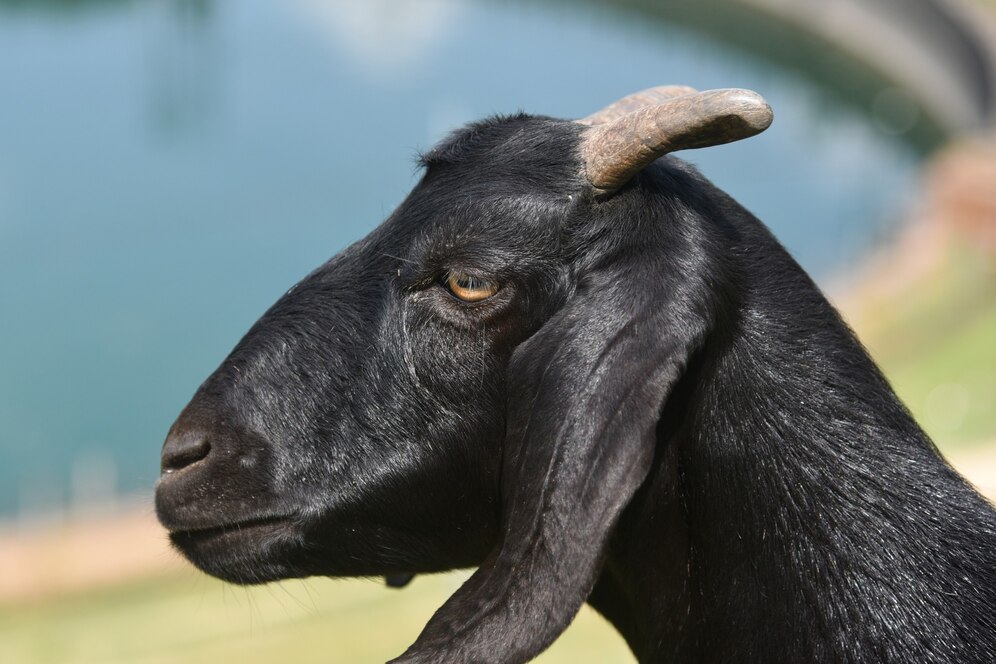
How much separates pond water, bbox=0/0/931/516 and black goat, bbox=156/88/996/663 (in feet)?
40.4

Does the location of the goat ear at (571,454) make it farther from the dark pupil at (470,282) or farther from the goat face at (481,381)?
the dark pupil at (470,282)

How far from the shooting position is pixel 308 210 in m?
29.6

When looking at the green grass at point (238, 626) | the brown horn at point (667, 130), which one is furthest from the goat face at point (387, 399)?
the green grass at point (238, 626)

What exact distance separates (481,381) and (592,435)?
512mm

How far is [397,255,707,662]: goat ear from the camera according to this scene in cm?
313

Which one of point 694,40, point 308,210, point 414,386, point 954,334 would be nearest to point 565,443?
point 414,386

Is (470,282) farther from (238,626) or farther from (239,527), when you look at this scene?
(238,626)

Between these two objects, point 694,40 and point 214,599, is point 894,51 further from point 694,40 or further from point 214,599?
point 214,599

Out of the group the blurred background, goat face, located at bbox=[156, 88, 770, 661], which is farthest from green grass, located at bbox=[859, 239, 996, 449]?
goat face, located at bbox=[156, 88, 770, 661]

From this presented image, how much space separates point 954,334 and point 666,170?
14.4 m

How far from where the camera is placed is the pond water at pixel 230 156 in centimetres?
2323

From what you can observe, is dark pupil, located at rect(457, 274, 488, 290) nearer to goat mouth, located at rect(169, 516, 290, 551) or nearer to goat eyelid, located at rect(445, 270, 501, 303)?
goat eyelid, located at rect(445, 270, 501, 303)

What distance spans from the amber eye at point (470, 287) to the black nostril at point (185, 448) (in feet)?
2.84

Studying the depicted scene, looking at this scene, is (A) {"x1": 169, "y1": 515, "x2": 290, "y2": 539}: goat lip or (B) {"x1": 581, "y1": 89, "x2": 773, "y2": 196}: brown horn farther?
(A) {"x1": 169, "y1": 515, "x2": 290, "y2": 539}: goat lip
